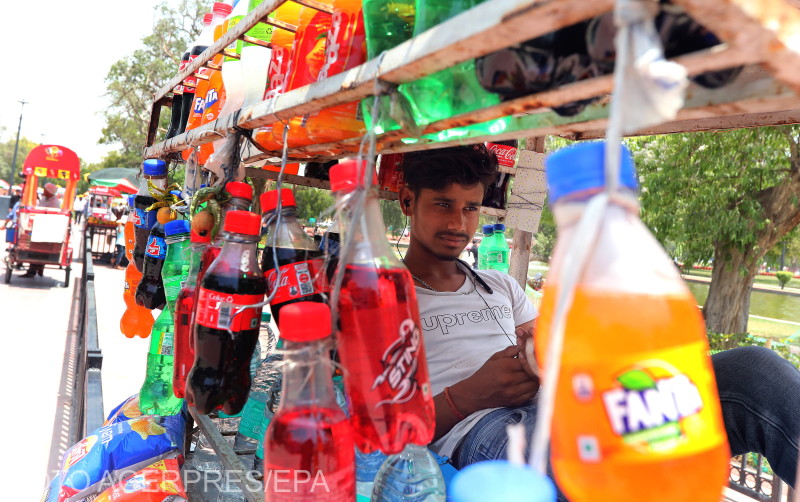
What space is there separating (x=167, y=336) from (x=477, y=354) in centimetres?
121

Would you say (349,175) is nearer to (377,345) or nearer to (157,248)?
(377,345)

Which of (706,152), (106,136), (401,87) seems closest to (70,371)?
(401,87)

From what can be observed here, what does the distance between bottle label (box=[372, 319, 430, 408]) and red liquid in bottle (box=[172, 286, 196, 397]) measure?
0.90 meters

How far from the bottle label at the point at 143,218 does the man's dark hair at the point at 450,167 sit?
134cm

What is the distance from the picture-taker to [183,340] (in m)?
1.58

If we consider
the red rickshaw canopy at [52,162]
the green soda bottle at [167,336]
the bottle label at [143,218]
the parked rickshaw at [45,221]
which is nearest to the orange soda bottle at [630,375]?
the green soda bottle at [167,336]

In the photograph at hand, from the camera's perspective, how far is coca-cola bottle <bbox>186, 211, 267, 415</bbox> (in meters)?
1.20

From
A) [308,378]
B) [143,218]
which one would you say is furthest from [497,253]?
[308,378]

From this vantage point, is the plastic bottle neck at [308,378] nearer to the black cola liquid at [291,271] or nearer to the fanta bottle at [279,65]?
the black cola liquid at [291,271]

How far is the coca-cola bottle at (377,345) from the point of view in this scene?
89 cm

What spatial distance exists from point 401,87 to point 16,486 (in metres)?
3.75

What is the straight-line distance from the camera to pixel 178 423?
222 cm

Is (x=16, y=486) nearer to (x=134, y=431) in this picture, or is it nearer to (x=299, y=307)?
(x=134, y=431)

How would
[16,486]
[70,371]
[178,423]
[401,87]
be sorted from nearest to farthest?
[401,87] → [178,423] → [16,486] → [70,371]
